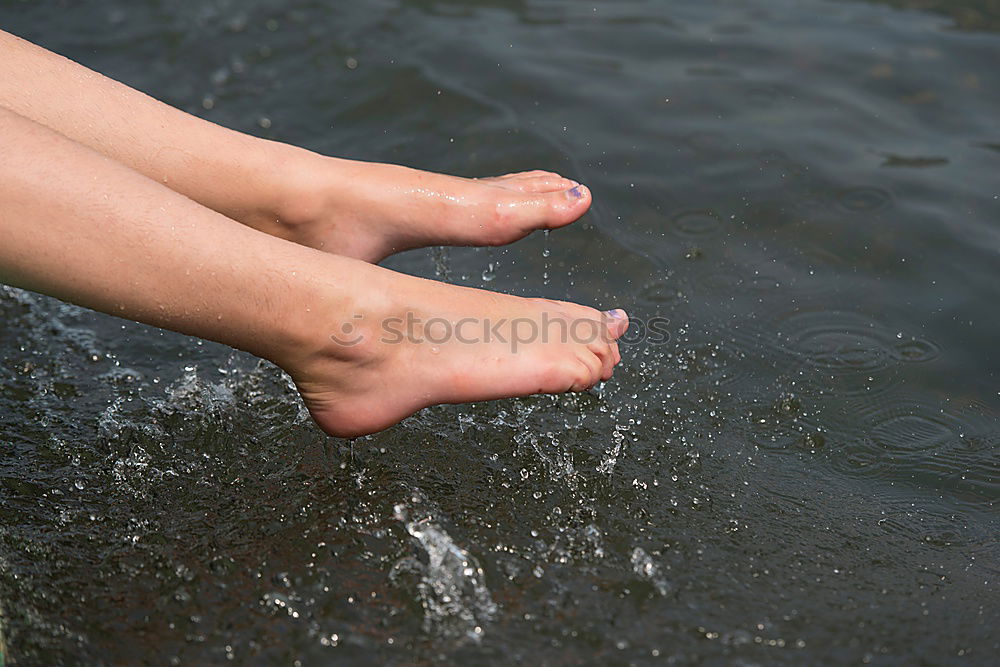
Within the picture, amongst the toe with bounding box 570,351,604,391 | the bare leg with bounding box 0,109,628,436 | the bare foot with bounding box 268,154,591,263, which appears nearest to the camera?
the bare leg with bounding box 0,109,628,436

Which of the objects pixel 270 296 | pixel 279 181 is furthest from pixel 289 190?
pixel 270 296

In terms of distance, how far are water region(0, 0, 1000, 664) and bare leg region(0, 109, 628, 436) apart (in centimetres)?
19

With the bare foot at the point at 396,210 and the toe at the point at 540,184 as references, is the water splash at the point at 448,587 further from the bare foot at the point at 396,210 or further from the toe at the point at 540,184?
the toe at the point at 540,184

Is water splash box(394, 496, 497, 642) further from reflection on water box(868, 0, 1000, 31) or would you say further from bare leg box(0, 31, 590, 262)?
reflection on water box(868, 0, 1000, 31)

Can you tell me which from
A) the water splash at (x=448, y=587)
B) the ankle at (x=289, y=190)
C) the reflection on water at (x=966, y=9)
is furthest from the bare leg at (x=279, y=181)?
the reflection on water at (x=966, y=9)

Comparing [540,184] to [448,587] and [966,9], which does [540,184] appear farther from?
[966,9]

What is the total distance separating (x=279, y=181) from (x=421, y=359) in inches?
18.7

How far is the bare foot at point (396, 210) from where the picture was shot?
6.68ft

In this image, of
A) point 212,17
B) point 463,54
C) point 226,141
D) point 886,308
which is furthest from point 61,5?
point 886,308

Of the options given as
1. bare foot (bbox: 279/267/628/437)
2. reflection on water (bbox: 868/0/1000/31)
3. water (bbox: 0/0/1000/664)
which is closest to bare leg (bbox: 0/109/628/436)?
bare foot (bbox: 279/267/628/437)

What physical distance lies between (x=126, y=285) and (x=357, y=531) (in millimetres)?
536

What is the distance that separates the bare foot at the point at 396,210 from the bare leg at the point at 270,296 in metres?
0.22

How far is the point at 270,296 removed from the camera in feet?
5.28

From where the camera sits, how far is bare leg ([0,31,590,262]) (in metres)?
1.89
